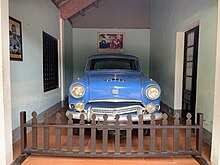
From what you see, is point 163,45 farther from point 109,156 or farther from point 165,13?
point 109,156

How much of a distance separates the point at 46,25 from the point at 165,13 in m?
3.10

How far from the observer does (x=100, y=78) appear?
10.2 feet

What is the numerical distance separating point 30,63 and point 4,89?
1.69 meters

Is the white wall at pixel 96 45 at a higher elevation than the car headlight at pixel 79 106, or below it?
higher

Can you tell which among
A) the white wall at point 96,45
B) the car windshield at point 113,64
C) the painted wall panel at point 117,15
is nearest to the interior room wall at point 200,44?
the car windshield at point 113,64

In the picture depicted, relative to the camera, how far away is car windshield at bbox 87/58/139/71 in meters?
4.02

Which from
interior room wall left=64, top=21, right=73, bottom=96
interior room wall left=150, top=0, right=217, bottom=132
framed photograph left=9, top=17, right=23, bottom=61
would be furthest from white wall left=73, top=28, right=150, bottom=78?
framed photograph left=9, top=17, right=23, bottom=61

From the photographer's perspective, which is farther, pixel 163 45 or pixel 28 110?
pixel 163 45

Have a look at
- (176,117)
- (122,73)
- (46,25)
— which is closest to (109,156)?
(176,117)

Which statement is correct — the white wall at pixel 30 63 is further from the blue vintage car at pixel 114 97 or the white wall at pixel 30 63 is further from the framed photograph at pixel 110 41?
the framed photograph at pixel 110 41

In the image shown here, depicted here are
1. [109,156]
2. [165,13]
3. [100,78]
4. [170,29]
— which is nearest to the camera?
[109,156]

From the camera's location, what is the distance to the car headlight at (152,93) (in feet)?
9.32

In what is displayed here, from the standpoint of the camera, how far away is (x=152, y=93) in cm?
285

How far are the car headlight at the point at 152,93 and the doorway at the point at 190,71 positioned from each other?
130 centimetres
